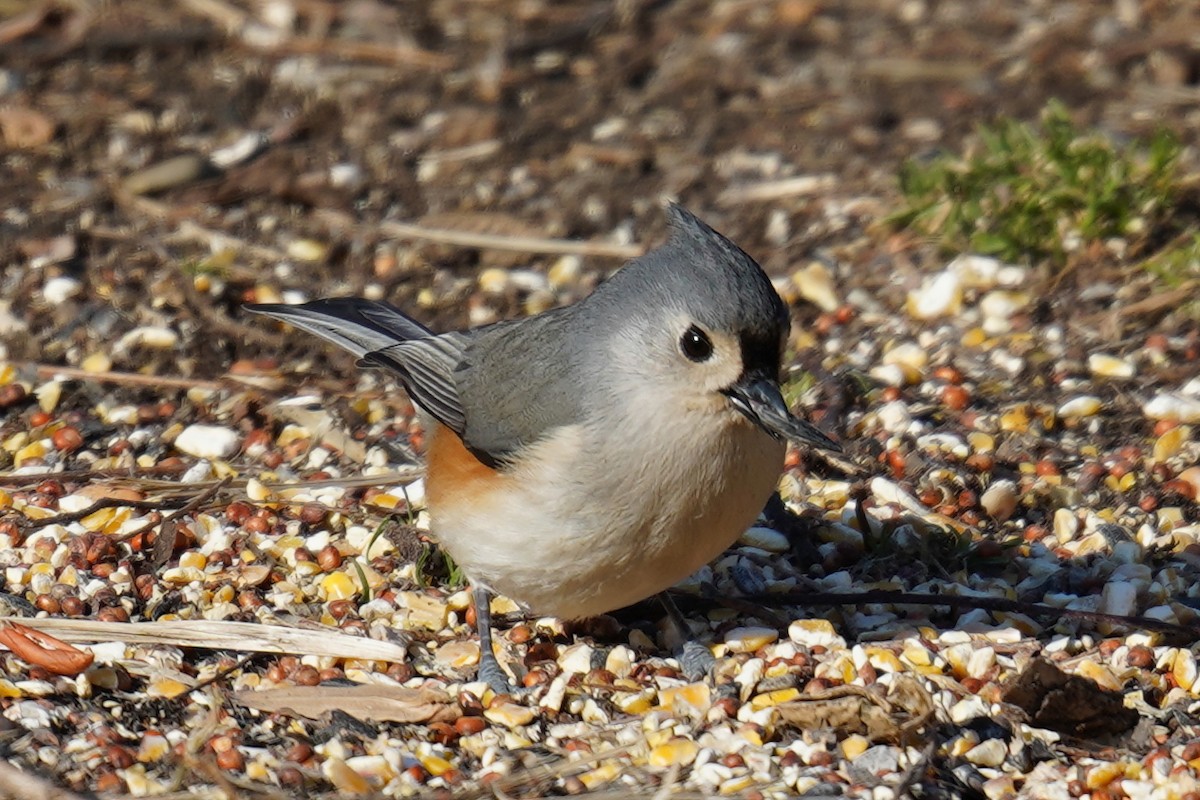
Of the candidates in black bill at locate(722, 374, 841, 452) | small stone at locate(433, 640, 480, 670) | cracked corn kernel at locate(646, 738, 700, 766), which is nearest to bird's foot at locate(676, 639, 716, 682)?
cracked corn kernel at locate(646, 738, 700, 766)

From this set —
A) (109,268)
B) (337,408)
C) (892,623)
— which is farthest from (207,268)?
(892,623)

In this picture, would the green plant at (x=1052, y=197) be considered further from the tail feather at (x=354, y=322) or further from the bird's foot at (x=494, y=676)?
the bird's foot at (x=494, y=676)

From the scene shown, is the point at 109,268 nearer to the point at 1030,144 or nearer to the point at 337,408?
the point at 337,408

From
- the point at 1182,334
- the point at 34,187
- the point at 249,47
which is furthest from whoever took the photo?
the point at 249,47

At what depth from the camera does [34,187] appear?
696 centimetres

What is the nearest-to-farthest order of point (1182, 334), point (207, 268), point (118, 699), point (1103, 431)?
point (118, 699)
point (1103, 431)
point (1182, 334)
point (207, 268)

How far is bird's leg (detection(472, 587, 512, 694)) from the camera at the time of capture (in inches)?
170

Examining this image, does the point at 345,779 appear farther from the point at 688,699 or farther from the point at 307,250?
the point at 307,250

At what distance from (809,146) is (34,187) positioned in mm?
3430

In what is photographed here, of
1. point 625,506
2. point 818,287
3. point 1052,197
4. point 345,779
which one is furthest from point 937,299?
point 345,779

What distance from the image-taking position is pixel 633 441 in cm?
399

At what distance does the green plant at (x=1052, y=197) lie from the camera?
6.12m

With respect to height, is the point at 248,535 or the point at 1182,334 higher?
the point at 1182,334

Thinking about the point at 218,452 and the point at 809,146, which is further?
the point at 809,146
